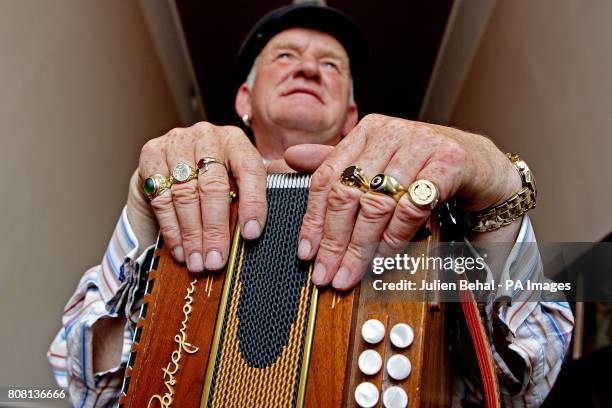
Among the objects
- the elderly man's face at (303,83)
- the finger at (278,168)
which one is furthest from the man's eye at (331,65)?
the finger at (278,168)

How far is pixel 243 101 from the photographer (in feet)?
4.74

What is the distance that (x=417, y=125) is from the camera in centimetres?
75

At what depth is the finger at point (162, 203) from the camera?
2.60 feet

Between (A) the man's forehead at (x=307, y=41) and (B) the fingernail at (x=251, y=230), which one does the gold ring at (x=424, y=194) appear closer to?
(B) the fingernail at (x=251, y=230)

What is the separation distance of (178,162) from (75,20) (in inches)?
35.0

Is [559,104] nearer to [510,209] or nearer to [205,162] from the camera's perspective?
[510,209]

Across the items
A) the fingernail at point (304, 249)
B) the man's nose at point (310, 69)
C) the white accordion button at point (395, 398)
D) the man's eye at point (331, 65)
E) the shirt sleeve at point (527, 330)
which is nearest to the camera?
the white accordion button at point (395, 398)

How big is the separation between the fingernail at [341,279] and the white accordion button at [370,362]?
0.09 m

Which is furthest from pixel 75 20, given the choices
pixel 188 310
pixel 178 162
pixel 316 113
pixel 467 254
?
pixel 467 254

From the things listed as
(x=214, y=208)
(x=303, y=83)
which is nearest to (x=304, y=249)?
(x=214, y=208)

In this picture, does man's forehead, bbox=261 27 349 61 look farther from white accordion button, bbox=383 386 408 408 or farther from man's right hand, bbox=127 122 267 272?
white accordion button, bbox=383 386 408 408

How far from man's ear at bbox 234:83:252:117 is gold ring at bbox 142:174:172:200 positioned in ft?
1.98

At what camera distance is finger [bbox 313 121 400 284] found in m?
0.71

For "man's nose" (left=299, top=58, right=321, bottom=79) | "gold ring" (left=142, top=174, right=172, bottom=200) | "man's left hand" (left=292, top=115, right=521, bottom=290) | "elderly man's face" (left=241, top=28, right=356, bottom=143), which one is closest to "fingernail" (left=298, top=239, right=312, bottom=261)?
"man's left hand" (left=292, top=115, right=521, bottom=290)
